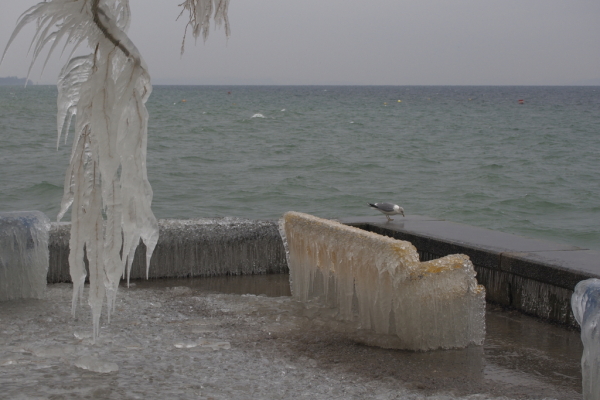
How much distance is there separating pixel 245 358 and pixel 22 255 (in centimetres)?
248

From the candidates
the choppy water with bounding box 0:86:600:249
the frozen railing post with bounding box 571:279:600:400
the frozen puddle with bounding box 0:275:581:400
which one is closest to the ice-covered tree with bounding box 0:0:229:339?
→ the frozen puddle with bounding box 0:275:581:400

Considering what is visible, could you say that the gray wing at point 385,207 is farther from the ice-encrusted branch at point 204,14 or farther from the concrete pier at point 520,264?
the ice-encrusted branch at point 204,14

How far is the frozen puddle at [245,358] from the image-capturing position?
440 centimetres

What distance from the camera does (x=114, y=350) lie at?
507 centimetres

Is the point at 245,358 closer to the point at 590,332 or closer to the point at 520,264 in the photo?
the point at 590,332

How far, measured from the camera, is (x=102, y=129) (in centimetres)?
247

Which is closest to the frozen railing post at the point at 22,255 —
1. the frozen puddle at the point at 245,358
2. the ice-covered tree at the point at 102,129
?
the frozen puddle at the point at 245,358

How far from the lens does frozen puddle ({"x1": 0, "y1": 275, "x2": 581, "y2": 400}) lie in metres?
4.40

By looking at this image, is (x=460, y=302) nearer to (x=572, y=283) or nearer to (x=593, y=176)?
(x=572, y=283)

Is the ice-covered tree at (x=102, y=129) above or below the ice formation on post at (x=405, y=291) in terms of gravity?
above

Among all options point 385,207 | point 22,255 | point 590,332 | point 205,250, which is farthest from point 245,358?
point 385,207

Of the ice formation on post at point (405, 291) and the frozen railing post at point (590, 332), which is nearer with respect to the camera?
the frozen railing post at point (590, 332)

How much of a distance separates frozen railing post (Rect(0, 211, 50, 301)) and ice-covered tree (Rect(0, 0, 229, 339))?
393 cm

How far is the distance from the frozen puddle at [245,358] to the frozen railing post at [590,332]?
658mm
